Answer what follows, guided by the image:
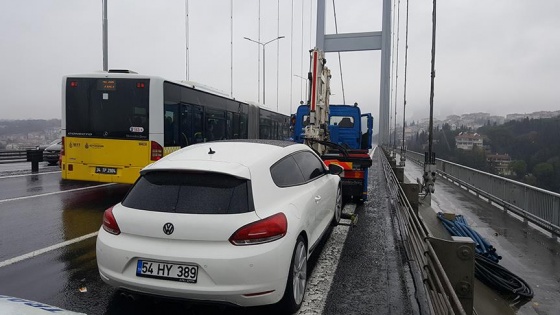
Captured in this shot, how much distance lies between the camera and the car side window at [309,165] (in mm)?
4676

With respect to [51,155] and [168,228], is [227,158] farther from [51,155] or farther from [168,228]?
[51,155]

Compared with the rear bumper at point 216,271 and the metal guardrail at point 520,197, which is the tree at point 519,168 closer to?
the metal guardrail at point 520,197

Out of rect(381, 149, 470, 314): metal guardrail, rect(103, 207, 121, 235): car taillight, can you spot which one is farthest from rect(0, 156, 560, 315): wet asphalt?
rect(103, 207, 121, 235): car taillight

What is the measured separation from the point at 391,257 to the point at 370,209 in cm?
347

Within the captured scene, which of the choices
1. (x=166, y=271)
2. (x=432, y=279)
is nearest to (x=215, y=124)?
(x=166, y=271)

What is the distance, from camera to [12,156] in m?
26.1

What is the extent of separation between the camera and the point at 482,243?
216 inches

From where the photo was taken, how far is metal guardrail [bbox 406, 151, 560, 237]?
6852 mm

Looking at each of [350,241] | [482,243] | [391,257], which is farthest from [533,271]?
[350,241]

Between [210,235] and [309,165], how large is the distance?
2189mm

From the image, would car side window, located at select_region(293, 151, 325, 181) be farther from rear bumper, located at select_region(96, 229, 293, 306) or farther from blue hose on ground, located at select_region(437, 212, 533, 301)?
blue hose on ground, located at select_region(437, 212, 533, 301)

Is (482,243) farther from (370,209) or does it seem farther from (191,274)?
(191,274)

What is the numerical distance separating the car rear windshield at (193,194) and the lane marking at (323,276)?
121 centimetres

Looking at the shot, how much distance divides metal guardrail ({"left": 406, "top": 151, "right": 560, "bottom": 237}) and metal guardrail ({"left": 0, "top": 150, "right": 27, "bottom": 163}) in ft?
86.2
